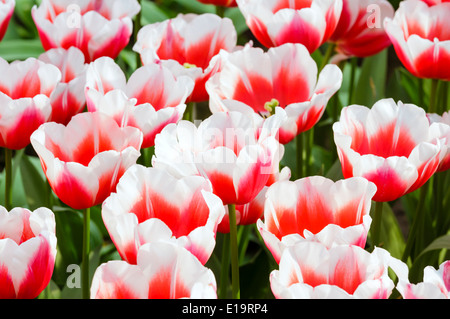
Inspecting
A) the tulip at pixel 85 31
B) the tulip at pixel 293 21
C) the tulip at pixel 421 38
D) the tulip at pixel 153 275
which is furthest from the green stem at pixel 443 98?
the tulip at pixel 153 275

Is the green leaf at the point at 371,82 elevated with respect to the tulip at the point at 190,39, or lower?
lower

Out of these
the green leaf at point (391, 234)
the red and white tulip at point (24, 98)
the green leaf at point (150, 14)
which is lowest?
the green leaf at point (391, 234)

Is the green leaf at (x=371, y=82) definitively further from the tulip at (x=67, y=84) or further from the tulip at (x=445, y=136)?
the tulip at (x=67, y=84)

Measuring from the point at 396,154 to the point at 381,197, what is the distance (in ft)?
0.24

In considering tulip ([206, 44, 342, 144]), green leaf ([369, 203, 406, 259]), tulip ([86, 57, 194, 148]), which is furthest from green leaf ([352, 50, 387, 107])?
tulip ([86, 57, 194, 148])

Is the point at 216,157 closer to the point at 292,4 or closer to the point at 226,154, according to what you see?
the point at 226,154

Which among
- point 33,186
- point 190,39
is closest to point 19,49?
point 33,186

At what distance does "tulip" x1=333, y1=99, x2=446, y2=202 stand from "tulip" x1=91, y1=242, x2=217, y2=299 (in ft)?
0.80

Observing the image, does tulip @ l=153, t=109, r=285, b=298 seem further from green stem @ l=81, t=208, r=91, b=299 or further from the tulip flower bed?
green stem @ l=81, t=208, r=91, b=299

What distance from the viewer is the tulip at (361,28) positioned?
3.65 feet

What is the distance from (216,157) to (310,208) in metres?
0.09

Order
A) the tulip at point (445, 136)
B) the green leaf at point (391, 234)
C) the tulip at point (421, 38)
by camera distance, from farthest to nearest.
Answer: the green leaf at point (391, 234) → the tulip at point (421, 38) → the tulip at point (445, 136)

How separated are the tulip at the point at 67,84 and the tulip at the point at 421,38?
14.5 inches
